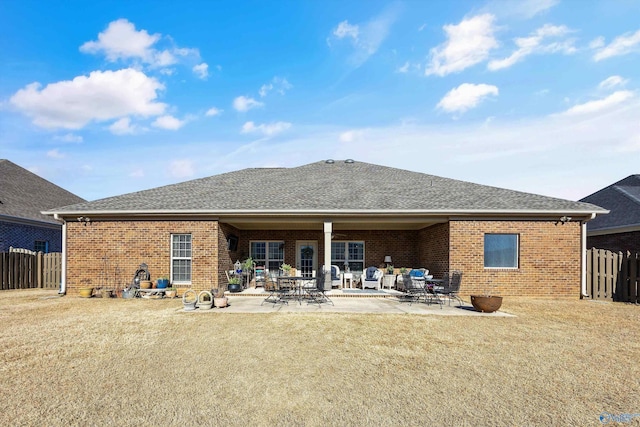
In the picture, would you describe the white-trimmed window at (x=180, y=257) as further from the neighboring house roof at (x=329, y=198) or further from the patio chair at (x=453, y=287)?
the patio chair at (x=453, y=287)

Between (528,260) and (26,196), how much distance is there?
88.8ft

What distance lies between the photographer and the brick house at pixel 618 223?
14961 mm

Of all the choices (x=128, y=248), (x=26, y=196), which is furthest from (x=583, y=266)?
(x=26, y=196)

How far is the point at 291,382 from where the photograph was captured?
4.41 metres

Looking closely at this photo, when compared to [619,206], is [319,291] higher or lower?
lower

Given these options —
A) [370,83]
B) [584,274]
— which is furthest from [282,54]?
[584,274]

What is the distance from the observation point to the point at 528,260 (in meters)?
12.6

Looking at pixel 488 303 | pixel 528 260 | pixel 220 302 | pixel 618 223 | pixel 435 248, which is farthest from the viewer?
pixel 618 223

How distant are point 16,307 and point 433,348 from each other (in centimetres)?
1194

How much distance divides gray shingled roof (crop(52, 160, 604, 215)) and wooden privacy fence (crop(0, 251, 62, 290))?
14.9 ft

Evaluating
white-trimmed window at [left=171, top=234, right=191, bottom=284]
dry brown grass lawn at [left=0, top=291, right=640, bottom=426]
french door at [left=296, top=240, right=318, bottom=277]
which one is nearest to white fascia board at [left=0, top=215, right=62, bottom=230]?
white-trimmed window at [left=171, top=234, right=191, bottom=284]

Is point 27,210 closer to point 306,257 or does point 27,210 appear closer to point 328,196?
point 306,257

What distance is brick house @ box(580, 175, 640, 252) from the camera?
1496 cm

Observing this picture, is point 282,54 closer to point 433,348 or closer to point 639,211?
point 433,348
